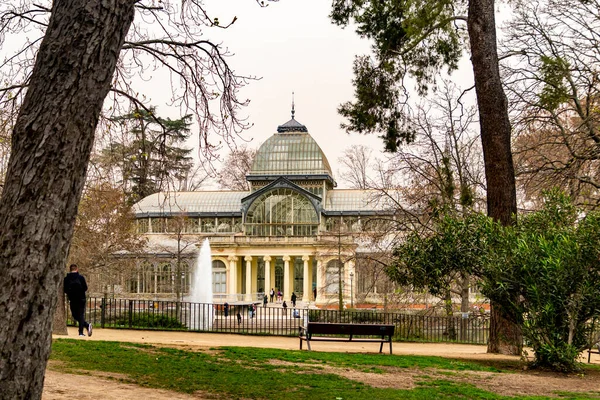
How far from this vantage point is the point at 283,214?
55.1 m

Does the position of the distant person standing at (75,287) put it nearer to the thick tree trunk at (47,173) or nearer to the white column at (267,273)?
the thick tree trunk at (47,173)

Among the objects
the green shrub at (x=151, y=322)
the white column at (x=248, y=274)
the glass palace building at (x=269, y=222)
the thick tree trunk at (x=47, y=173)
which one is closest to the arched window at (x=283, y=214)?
the glass palace building at (x=269, y=222)

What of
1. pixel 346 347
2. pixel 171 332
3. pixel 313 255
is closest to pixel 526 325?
pixel 346 347

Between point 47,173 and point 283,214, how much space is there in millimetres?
50643

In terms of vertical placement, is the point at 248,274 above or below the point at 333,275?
below

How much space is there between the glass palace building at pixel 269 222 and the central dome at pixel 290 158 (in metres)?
0.08

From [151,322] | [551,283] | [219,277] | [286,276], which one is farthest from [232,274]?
[551,283]

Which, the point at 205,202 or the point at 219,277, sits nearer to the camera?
the point at 219,277

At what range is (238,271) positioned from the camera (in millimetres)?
54781

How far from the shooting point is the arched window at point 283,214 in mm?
54556

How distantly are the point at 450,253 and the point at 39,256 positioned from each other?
982 cm

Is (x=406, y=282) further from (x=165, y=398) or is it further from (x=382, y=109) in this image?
(x=165, y=398)

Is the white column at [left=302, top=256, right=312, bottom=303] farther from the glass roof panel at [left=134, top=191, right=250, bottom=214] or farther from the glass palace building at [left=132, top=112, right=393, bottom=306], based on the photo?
the glass roof panel at [left=134, top=191, right=250, bottom=214]

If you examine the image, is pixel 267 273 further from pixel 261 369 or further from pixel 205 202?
pixel 261 369
